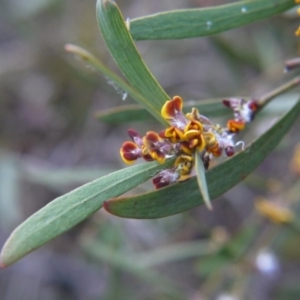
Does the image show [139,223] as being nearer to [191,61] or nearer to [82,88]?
[82,88]

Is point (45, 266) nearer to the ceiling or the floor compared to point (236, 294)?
nearer to the floor

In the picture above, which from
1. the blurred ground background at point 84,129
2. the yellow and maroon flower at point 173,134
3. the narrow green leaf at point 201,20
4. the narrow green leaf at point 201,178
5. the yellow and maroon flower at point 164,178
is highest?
the narrow green leaf at point 201,20

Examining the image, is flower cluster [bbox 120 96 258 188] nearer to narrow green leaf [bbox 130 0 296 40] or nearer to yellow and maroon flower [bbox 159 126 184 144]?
yellow and maroon flower [bbox 159 126 184 144]

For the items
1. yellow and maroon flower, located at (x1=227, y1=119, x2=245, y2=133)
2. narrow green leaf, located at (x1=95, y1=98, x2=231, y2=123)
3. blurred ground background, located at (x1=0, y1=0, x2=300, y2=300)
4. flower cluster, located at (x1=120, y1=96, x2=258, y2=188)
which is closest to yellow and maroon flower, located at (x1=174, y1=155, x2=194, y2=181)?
flower cluster, located at (x1=120, y1=96, x2=258, y2=188)

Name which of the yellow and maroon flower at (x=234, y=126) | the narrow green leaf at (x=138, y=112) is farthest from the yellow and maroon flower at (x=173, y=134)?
the narrow green leaf at (x=138, y=112)

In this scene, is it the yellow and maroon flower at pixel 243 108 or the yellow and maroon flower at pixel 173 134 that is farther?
the yellow and maroon flower at pixel 243 108

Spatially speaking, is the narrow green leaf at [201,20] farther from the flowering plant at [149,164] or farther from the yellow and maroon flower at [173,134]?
the yellow and maroon flower at [173,134]


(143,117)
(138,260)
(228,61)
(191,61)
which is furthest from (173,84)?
(143,117)
